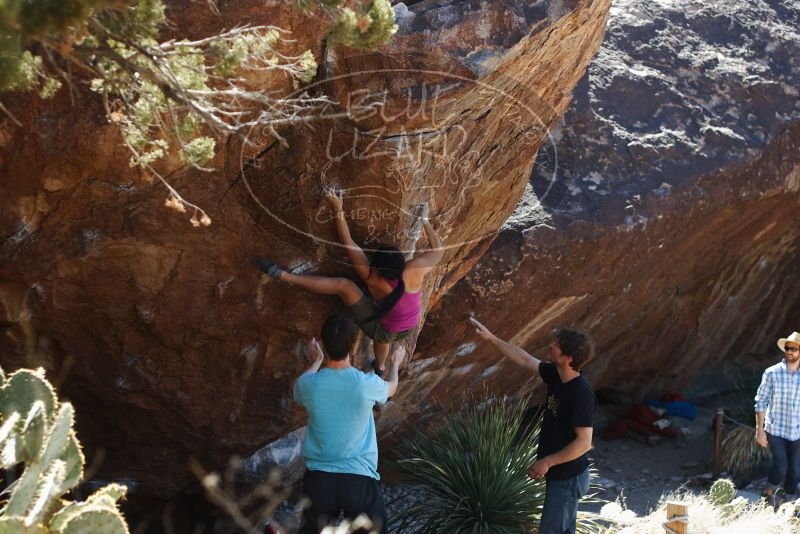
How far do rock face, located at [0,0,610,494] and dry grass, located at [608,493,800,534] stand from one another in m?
2.89

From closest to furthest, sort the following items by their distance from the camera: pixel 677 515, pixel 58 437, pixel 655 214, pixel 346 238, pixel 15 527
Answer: pixel 15 527 → pixel 58 437 → pixel 346 238 → pixel 677 515 → pixel 655 214

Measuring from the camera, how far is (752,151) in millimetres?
11141

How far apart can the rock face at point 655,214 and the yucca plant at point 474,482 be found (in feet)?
3.49

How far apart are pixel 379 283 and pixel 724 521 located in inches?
153

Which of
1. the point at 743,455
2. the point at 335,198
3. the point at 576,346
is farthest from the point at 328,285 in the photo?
the point at 743,455

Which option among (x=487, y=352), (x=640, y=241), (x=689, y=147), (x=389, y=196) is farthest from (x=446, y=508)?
(x=689, y=147)

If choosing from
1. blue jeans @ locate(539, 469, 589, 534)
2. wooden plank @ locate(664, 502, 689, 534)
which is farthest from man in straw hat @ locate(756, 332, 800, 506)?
blue jeans @ locate(539, 469, 589, 534)

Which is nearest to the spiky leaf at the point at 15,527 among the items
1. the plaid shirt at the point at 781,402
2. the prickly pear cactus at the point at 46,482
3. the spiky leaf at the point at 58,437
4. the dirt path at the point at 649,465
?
the prickly pear cactus at the point at 46,482

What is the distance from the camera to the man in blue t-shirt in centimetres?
501

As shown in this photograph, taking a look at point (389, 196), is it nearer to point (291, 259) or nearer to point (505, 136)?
point (291, 259)

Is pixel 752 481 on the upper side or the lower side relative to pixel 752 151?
lower

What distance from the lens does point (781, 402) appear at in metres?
8.45

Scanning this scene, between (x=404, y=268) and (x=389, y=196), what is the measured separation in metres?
0.45

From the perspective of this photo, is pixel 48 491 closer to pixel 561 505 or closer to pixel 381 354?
pixel 381 354
